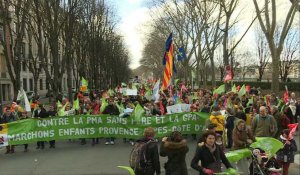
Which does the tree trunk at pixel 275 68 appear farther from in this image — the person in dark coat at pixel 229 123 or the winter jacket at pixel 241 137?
the winter jacket at pixel 241 137

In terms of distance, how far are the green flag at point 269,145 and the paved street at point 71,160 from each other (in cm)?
213

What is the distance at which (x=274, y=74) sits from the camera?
22.8m

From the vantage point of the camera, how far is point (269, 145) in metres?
7.29

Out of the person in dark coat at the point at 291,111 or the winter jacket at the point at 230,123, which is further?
the person in dark coat at the point at 291,111

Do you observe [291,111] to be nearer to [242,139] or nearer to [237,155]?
[242,139]

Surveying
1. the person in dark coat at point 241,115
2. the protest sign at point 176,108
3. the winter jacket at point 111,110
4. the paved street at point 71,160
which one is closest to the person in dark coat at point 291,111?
the person in dark coat at point 241,115

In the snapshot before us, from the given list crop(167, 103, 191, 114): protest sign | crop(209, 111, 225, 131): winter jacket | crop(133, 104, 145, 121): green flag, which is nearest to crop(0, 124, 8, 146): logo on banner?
crop(133, 104, 145, 121): green flag

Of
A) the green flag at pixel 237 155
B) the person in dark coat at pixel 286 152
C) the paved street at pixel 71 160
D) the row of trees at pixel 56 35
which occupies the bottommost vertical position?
the paved street at pixel 71 160

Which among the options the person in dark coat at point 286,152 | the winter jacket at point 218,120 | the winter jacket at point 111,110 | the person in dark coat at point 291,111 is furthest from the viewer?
the person in dark coat at point 291,111

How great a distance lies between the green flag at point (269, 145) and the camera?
7234 mm

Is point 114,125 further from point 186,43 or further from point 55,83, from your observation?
point 186,43

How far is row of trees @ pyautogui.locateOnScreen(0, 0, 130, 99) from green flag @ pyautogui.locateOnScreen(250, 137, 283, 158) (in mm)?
15804

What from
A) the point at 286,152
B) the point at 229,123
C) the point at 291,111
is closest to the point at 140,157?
the point at 286,152

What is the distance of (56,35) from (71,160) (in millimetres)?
12607
